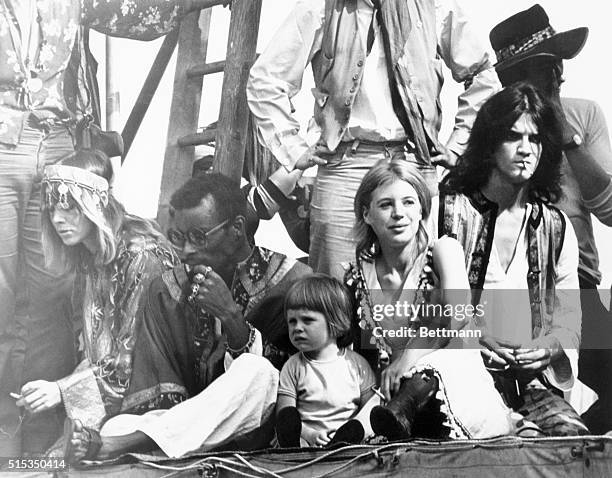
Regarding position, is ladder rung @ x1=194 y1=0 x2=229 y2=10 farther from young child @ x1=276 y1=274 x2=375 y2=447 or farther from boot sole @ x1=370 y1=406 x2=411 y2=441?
boot sole @ x1=370 y1=406 x2=411 y2=441

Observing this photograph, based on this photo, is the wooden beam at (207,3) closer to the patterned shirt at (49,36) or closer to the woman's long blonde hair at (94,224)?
the patterned shirt at (49,36)

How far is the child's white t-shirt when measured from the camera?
286 inches

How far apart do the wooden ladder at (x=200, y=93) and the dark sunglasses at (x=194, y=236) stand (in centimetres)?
11

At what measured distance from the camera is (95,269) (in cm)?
780

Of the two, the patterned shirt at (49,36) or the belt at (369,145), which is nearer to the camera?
the belt at (369,145)

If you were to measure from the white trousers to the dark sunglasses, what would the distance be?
730 mm

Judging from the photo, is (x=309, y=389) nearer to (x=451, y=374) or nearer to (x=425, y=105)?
(x=451, y=374)

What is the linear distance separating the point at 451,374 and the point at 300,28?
7.37 feet

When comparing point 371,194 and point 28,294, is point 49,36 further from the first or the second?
point 371,194

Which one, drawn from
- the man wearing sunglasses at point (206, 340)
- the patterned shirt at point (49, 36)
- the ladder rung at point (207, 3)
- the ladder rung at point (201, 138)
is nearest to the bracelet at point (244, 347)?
the man wearing sunglasses at point (206, 340)

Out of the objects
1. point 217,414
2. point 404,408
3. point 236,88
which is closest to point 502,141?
point 236,88

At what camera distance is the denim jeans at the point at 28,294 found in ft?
25.1

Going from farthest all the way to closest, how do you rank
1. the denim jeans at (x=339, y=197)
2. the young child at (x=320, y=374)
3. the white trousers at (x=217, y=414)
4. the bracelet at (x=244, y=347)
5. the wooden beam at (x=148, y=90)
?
the wooden beam at (x=148, y=90) → the denim jeans at (x=339, y=197) → the bracelet at (x=244, y=347) → the white trousers at (x=217, y=414) → the young child at (x=320, y=374)

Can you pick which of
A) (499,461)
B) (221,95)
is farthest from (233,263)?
(499,461)
